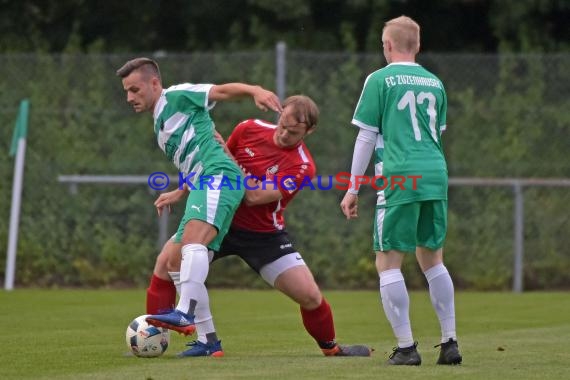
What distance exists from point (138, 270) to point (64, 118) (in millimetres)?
1968

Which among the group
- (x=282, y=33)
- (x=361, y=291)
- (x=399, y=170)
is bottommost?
(x=361, y=291)

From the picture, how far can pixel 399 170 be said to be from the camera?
6.58m

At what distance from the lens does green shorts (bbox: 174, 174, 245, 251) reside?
702 centimetres

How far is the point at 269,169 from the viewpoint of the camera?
24.6 feet

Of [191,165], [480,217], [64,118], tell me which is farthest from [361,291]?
[191,165]

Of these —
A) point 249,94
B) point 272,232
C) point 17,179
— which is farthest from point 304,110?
point 17,179

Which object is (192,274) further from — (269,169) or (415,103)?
(415,103)

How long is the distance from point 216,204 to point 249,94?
0.62 meters

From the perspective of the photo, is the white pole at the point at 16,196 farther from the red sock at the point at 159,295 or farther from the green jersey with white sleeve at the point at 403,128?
the green jersey with white sleeve at the point at 403,128

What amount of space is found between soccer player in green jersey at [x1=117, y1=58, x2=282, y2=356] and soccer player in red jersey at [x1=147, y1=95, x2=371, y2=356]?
0.23 metres

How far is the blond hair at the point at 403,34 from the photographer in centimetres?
668

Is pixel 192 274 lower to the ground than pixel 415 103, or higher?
lower

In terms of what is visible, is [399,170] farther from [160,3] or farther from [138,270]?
[160,3]

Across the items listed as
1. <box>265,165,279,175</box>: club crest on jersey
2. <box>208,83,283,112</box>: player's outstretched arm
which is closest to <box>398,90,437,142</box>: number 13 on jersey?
<box>208,83,283,112</box>: player's outstretched arm
